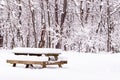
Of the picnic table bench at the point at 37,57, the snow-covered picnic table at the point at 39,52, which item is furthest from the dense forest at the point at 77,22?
the snow-covered picnic table at the point at 39,52

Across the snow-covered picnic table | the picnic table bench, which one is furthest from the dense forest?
the snow-covered picnic table

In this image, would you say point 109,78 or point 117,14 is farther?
point 117,14

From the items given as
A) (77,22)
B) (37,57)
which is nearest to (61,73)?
(37,57)

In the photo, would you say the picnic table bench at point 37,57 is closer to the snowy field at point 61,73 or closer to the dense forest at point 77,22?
the snowy field at point 61,73

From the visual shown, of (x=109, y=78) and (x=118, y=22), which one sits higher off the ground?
(x=118, y=22)

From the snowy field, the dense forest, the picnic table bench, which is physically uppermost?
the dense forest

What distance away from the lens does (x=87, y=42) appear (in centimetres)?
3209

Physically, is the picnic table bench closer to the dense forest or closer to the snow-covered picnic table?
the snow-covered picnic table

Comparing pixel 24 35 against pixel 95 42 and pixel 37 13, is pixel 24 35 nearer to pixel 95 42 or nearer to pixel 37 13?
pixel 37 13

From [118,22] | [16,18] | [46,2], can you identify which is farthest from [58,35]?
[118,22]

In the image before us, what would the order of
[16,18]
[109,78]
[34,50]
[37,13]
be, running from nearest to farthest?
[109,78] < [34,50] < [16,18] < [37,13]

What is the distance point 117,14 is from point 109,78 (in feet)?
97.7

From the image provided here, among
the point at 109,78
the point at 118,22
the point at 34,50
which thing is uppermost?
the point at 118,22

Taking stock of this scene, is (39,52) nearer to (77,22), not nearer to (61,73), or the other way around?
(61,73)
